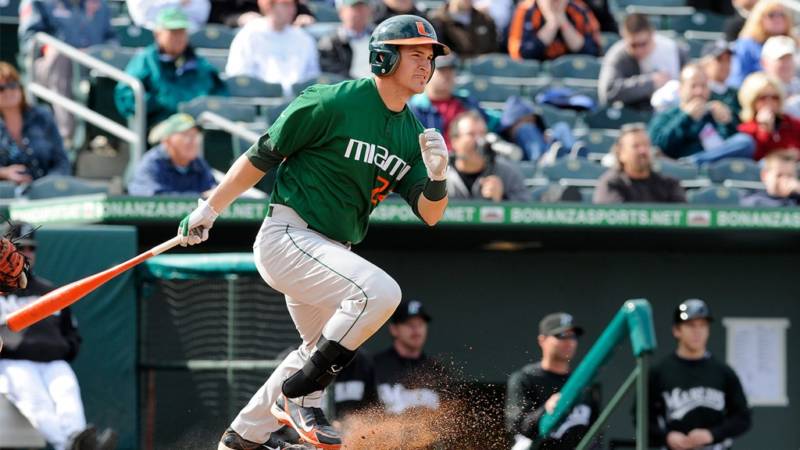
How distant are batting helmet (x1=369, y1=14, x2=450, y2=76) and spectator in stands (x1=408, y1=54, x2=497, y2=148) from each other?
183 inches

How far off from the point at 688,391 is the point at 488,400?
1.72m

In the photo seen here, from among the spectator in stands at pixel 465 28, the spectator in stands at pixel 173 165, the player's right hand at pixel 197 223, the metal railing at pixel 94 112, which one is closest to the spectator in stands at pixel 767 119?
the spectator in stands at pixel 465 28

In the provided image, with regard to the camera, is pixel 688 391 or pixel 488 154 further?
pixel 488 154

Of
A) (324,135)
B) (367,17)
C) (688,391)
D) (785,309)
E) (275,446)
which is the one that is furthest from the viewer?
(367,17)

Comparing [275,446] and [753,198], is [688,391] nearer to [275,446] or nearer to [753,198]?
[753,198]

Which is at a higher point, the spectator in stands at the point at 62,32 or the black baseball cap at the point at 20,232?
the spectator in stands at the point at 62,32

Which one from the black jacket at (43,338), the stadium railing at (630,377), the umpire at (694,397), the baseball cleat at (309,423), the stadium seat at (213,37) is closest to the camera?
the baseball cleat at (309,423)

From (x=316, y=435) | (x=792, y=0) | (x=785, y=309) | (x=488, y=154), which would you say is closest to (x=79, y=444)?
(x=316, y=435)

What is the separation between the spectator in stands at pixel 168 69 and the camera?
1062 centimetres

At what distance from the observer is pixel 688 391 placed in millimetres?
9016

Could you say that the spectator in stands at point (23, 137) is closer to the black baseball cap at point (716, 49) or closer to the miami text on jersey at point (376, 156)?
the miami text on jersey at point (376, 156)

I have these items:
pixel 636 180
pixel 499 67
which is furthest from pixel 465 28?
pixel 636 180

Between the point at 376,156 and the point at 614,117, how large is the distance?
20.8 ft

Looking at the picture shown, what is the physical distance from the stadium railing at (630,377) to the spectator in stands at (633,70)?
17.9ft
